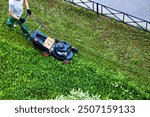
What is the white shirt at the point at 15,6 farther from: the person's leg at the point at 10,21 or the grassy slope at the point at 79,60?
the grassy slope at the point at 79,60

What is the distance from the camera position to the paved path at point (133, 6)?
931 inches

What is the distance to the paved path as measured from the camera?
23.6 m

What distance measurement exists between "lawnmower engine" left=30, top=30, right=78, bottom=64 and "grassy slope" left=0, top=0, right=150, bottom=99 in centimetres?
24

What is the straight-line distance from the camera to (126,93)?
16438 millimetres

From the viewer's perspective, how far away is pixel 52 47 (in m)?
17.7

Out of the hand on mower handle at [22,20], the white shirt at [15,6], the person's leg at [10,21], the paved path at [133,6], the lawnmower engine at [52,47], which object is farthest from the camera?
the paved path at [133,6]

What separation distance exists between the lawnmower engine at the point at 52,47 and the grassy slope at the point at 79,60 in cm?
24

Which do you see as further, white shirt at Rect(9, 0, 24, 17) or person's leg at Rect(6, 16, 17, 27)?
person's leg at Rect(6, 16, 17, 27)

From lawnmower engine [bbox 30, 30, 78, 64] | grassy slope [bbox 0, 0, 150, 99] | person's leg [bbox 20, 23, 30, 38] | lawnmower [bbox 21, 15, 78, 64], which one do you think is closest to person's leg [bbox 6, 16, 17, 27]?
grassy slope [bbox 0, 0, 150, 99]

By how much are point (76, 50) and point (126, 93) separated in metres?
3.01

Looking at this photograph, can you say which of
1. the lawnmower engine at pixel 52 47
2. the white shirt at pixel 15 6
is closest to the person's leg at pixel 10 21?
the white shirt at pixel 15 6

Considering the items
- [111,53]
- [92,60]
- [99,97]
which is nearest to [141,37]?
[111,53]

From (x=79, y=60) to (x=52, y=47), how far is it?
1.03 meters

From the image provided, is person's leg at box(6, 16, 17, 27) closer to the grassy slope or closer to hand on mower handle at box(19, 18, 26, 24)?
the grassy slope
